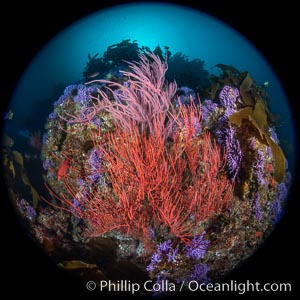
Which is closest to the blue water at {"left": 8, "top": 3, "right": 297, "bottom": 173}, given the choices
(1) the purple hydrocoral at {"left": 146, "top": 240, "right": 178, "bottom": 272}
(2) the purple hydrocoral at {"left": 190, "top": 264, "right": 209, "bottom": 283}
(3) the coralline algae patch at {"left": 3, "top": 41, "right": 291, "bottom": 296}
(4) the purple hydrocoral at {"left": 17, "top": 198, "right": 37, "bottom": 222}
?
(3) the coralline algae patch at {"left": 3, "top": 41, "right": 291, "bottom": 296}

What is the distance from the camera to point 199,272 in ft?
9.45

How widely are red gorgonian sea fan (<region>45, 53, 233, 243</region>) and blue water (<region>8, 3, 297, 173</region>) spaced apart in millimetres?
573

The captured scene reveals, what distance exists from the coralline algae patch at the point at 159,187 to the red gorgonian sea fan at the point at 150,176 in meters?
0.01

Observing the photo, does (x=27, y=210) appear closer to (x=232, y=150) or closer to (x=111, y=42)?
(x=111, y=42)

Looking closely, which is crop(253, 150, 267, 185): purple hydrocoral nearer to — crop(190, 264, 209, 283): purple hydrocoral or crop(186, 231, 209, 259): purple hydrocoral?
crop(186, 231, 209, 259): purple hydrocoral

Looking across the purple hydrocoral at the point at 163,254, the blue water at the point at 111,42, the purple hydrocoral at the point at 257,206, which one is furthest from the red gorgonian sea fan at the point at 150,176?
the blue water at the point at 111,42

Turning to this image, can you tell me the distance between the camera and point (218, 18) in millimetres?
3648

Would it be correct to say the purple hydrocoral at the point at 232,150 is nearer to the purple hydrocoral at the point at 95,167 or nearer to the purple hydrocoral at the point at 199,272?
the purple hydrocoral at the point at 199,272

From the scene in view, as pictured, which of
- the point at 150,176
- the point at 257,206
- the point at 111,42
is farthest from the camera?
the point at 111,42

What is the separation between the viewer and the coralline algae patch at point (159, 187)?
2.73 meters

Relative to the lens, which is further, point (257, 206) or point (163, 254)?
point (257, 206)

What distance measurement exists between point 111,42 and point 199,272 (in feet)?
10.3

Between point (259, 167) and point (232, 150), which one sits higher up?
point (232, 150)

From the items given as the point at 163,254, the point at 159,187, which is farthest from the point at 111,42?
the point at 163,254
